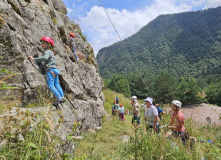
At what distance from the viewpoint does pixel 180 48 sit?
13238cm

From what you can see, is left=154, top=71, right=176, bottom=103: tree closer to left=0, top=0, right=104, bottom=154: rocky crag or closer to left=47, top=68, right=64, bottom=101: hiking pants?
left=0, top=0, right=104, bottom=154: rocky crag

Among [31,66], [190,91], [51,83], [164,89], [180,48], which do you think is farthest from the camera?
[180,48]

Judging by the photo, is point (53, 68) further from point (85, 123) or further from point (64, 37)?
point (64, 37)

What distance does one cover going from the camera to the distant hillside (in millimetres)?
100562

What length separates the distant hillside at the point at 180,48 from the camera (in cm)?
10056

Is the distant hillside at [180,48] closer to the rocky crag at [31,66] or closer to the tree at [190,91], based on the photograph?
the tree at [190,91]

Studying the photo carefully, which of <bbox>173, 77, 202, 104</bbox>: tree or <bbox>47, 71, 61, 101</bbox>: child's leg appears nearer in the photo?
<bbox>47, 71, 61, 101</bbox>: child's leg

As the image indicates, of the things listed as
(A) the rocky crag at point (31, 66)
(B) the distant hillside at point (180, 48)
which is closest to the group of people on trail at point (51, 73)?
(A) the rocky crag at point (31, 66)

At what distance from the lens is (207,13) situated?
165750 mm

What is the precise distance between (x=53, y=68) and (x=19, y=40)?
51.6 inches

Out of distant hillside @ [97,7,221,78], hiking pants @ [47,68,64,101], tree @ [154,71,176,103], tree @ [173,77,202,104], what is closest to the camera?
hiking pants @ [47,68,64,101]

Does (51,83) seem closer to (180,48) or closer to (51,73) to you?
(51,73)

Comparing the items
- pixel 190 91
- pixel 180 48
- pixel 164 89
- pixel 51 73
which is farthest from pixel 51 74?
pixel 180 48

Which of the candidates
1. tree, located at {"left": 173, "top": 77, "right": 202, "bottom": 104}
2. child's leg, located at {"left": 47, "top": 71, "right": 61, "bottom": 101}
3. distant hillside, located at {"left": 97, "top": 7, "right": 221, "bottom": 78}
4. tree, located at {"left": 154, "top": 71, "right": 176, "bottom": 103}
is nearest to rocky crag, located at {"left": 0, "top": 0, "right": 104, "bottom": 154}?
child's leg, located at {"left": 47, "top": 71, "right": 61, "bottom": 101}
